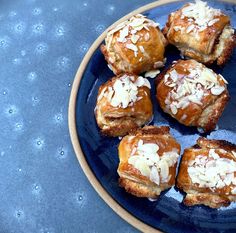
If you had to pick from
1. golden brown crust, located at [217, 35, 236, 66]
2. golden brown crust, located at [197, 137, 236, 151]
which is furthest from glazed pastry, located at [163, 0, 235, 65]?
golden brown crust, located at [197, 137, 236, 151]

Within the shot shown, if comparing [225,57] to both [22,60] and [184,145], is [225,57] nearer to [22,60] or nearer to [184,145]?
[184,145]

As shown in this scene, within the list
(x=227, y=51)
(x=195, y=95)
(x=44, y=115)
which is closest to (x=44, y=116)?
(x=44, y=115)

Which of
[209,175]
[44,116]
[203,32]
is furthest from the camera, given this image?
[44,116]

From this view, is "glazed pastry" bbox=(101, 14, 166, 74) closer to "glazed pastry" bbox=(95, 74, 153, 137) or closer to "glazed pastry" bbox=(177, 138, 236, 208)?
"glazed pastry" bbox=(95, 74, 153, 137)

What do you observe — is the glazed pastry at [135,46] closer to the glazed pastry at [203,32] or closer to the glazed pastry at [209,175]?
the glazed pastry at [203,32]

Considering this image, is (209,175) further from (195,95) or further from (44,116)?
(44,116)

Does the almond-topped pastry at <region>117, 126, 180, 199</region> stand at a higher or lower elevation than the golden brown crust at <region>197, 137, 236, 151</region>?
lower
